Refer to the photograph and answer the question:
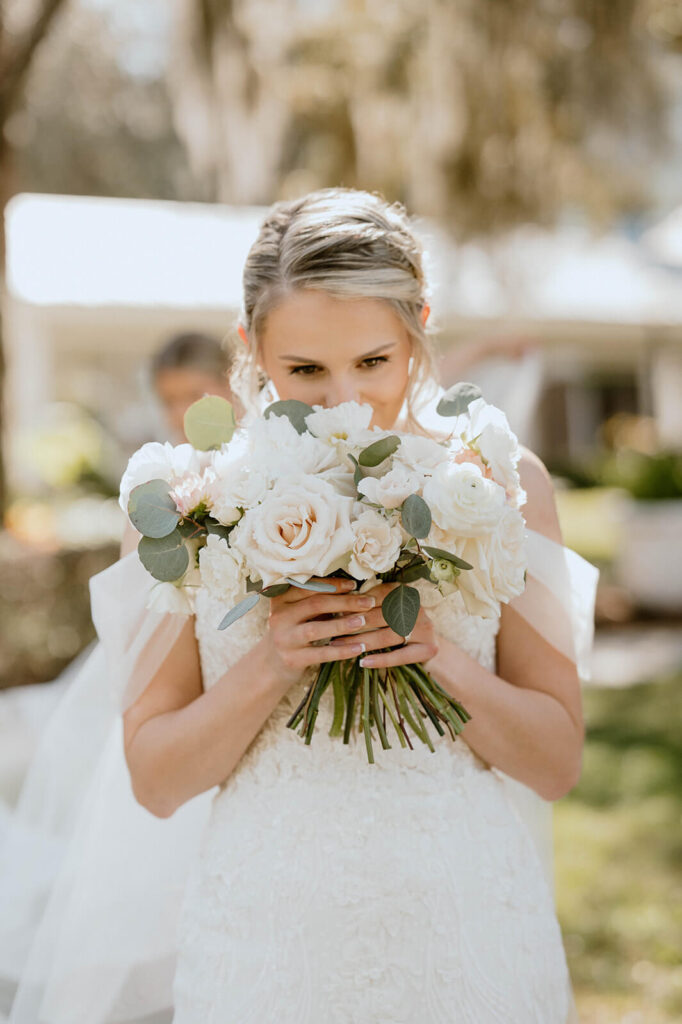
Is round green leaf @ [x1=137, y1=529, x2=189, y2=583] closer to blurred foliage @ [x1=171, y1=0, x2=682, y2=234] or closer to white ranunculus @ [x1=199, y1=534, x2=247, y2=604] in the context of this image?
white ranunculus @ [x1=199, y1=534, x2=247, y2=604]

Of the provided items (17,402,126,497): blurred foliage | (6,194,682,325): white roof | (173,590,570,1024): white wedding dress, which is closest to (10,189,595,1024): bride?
(173,590,570,1024): white wedding dress

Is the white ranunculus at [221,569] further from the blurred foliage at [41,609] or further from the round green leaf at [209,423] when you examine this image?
the blurred foliage at [41,609]

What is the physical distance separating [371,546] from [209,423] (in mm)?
446

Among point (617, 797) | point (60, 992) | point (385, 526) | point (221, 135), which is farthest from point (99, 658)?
point (221, 135)

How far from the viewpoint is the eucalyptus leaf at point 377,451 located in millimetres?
1640

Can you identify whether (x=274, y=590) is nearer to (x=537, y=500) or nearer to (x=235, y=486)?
(x=235, y=486)

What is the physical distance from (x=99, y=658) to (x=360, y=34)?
8709 mm

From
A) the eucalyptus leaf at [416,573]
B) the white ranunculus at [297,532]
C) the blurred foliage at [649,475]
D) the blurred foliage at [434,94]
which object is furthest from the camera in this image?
the blurred foliage at [649,475]

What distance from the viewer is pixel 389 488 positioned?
62.3 inches

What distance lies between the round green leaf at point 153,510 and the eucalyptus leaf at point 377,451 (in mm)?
338

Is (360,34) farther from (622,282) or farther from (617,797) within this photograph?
(622,282)

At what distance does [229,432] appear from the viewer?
1820 millimetres

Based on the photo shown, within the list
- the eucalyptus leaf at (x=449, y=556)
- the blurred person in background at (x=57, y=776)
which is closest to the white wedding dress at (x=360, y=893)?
the eucalyptus leaf at (x=449, y=556)

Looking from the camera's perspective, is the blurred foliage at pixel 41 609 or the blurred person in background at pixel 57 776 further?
the blurred foliage at pixel 41 609
